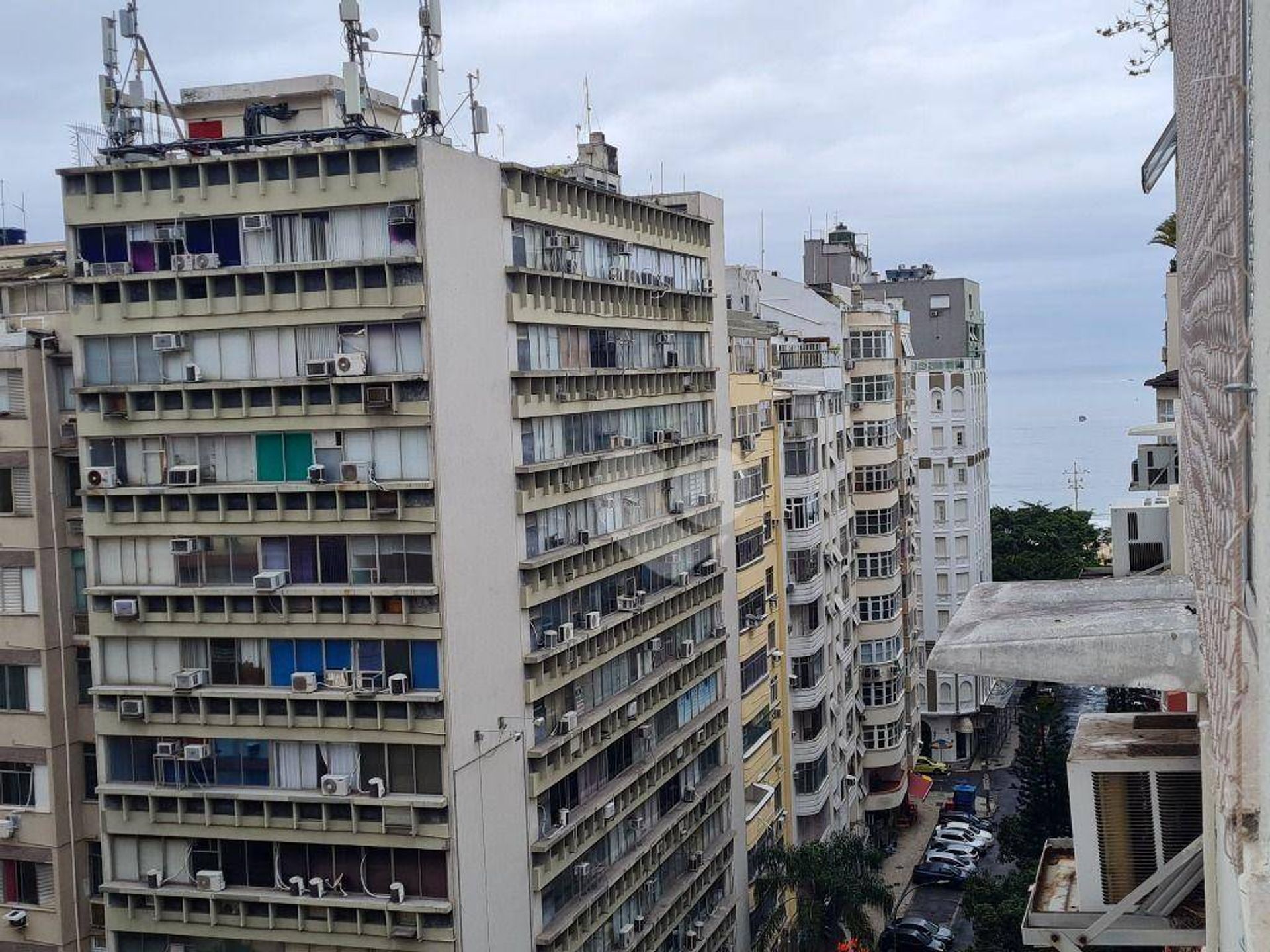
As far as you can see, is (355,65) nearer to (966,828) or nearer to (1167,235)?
(1167,235)

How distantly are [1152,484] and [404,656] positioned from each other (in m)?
14.5

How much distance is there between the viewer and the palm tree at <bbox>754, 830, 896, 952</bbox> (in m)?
34.0

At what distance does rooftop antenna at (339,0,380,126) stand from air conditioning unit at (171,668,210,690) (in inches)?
317

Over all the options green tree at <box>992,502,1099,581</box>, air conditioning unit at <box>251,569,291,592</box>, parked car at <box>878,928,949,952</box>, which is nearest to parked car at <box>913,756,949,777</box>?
green tree at <box>992,502,1099,581</box>

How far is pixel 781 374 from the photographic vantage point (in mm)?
47125

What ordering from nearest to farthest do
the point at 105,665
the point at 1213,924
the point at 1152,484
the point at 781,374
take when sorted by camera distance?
the point at 1213,924 < the point at 105,665 < the point at 1152,484 < the point at 781,374

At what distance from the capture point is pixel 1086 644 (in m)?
9.45

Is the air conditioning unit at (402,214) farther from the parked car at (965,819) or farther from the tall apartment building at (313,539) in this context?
the parked car at (965,819)

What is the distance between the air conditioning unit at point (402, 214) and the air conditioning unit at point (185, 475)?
4.61 metres

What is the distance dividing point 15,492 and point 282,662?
182 inches

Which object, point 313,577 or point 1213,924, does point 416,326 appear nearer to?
point 313,577

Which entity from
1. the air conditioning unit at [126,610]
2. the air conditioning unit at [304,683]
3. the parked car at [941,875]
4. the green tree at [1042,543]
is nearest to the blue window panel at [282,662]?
the air conditioning unit at [304,683]

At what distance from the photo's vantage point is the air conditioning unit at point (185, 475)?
21906 mm

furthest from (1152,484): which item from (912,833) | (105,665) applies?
(912,833)
